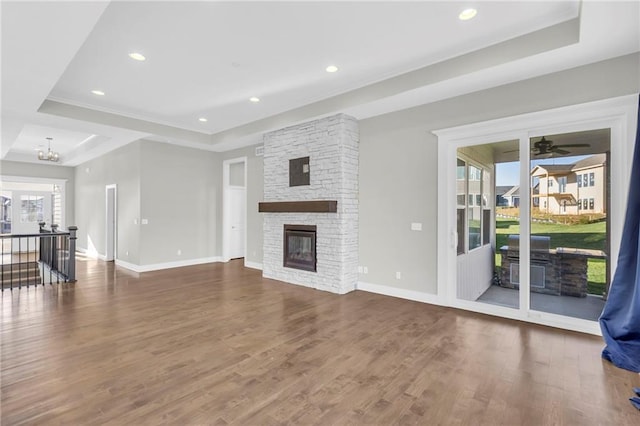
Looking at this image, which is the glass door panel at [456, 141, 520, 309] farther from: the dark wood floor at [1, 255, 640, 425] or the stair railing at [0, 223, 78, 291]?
the stair railing at [0, 223, 78, 291]

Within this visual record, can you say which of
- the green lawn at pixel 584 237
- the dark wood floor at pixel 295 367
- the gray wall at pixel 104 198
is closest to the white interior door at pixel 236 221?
the gray wall at pixel 104 198

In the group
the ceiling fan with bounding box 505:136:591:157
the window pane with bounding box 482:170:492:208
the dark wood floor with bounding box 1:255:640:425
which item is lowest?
the dark wood floor with bounding box 1:255:640:425

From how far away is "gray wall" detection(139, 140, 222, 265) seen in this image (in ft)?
23.2

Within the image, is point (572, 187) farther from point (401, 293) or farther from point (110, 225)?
point (110, 225)

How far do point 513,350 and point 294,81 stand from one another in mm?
4268

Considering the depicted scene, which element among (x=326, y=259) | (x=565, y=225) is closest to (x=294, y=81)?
(x=326, y=259)

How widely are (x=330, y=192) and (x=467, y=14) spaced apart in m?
3.08

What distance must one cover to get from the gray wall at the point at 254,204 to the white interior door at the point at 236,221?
3.55 ft

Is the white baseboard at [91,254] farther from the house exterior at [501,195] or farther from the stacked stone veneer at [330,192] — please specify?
the house exterior at [501,195]

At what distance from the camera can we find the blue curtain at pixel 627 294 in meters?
2.84

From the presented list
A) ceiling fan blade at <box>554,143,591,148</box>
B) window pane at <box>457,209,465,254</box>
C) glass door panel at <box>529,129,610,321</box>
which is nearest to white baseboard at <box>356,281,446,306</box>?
window pane at <box>457,209,465,254</box>

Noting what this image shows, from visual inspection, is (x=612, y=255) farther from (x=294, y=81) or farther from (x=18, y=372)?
(x=18, y=372)

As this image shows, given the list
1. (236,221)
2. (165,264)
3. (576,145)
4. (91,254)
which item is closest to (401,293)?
(576,145)

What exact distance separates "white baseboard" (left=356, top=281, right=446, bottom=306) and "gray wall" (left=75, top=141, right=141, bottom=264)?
5.25m
